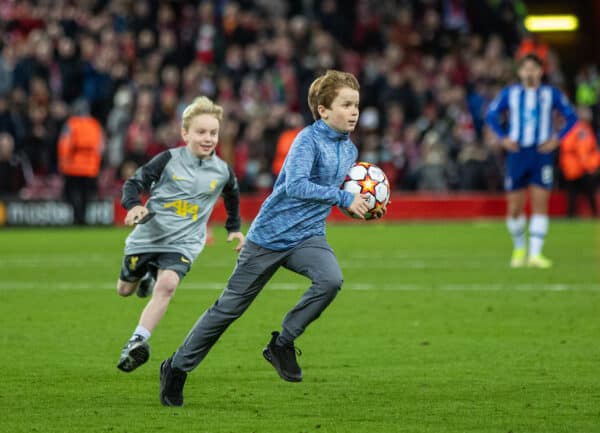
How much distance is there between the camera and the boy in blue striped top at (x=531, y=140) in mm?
15719

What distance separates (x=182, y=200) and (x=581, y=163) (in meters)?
19.2

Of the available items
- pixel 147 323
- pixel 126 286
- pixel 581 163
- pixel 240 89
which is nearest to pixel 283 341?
pixel 147 323

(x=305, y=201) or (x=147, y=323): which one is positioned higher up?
(x=305, y=201)

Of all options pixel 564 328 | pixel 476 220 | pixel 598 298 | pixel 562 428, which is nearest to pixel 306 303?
pixel 562 428

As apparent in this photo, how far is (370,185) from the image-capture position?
7.51m

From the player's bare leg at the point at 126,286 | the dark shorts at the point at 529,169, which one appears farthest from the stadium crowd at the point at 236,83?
the player's bare leg at the point at 126,286

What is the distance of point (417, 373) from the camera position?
8.41 metres

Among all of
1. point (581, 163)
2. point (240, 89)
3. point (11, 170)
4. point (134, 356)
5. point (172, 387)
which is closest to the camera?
point (172, 387)

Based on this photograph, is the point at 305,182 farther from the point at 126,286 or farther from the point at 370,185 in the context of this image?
the point at 126,286

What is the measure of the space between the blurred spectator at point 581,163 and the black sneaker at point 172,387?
20166 mm

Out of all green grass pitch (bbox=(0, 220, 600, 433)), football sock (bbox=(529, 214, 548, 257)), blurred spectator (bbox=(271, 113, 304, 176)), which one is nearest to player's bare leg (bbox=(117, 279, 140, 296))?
green grass pitch (bbox=(0, 220, 600, 433))

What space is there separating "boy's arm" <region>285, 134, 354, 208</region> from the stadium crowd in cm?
1804

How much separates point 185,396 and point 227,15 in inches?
862

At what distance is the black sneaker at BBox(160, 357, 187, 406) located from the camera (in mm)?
7262
